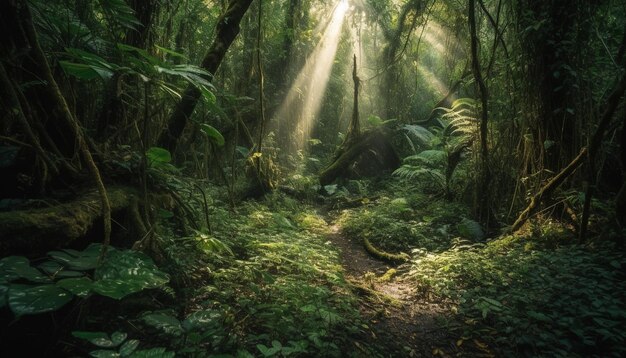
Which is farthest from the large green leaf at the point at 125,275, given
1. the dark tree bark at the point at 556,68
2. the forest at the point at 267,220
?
the dark tree bark at the point at 556,68

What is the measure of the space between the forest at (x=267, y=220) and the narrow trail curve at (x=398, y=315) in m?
0.02

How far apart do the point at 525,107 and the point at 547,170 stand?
969mm

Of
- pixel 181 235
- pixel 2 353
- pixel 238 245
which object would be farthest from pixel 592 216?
pixel 2 353

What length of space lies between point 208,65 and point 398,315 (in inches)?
128

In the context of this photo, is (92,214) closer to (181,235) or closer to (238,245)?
(181,235)

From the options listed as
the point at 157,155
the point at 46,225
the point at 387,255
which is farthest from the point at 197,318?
the point at 387,255

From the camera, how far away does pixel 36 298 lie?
111 centimetres

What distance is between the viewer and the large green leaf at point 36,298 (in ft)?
3.51

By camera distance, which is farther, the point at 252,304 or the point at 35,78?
the point at 252,304

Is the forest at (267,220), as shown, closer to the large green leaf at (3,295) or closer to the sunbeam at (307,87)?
the large green leaf at (3,295)

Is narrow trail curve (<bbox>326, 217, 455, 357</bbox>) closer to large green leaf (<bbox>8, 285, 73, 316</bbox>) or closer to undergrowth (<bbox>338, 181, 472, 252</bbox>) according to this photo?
undergrowth (<bbox>338, 181, 472, 252</bbox>)

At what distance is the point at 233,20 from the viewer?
3.86m

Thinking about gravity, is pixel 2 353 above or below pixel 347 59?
below

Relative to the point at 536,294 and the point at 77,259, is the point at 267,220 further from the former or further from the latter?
the point at 77,259
